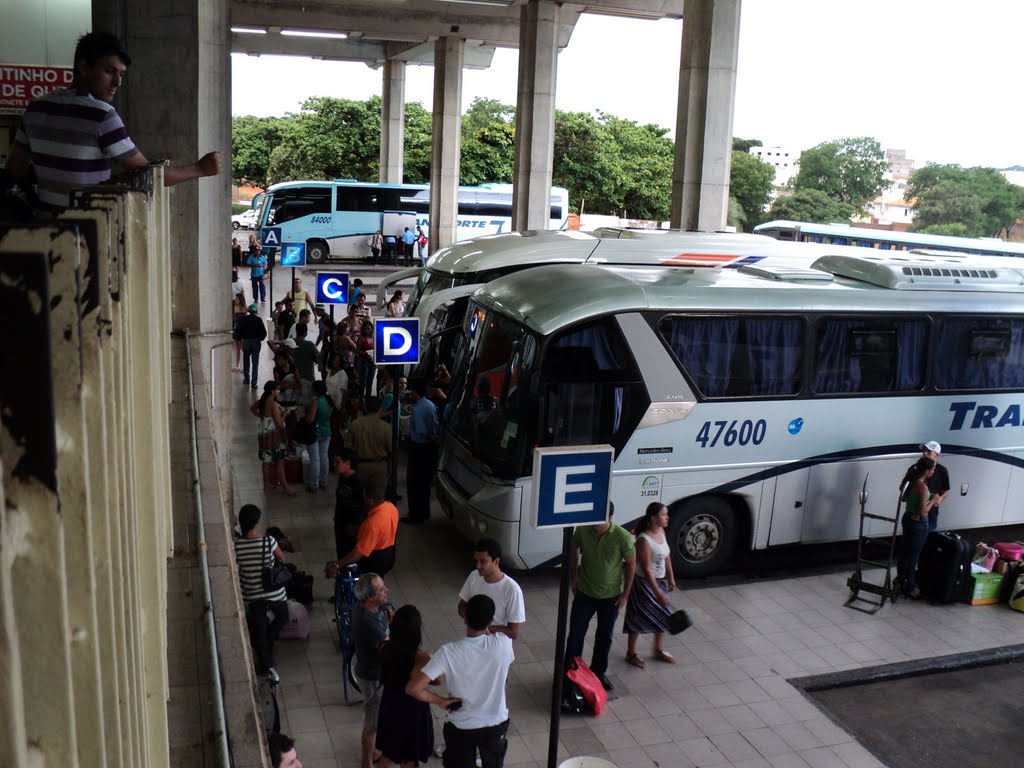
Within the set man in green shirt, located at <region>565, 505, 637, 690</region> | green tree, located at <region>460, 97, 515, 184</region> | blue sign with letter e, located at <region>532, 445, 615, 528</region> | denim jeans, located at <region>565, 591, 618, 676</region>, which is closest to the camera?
blue sign with letter e, located at <region>532, 445, 615, 528</region>

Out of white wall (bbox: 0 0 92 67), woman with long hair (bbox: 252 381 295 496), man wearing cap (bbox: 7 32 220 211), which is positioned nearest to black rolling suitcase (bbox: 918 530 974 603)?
woman with long hair (bbox: 252 381 295 496)

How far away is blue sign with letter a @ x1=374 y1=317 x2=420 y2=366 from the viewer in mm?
12680

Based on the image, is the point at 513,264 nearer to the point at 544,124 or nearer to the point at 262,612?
the point at 262,612

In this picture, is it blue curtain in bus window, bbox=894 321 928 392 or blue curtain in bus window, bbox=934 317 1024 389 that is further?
blue curtain in bus window, bbox=934 317 1024 389

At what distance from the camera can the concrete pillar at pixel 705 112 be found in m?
22.3

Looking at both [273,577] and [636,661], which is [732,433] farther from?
[273,577]

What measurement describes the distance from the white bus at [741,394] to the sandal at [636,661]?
1.74 m

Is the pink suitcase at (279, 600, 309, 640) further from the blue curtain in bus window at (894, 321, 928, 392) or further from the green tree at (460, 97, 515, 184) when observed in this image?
the green tree at (460, 97, 515, 184)

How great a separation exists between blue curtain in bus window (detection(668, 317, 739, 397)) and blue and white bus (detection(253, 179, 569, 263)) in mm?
35823

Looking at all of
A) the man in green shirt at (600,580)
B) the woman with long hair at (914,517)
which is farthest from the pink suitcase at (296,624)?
the woman with long hair at (914,517)

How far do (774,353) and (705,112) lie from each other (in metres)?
11.9

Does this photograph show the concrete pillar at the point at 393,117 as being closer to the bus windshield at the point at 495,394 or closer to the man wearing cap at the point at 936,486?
the bus windshield at the point at 495,394

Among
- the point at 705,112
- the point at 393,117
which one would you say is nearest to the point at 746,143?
the point at 393,117

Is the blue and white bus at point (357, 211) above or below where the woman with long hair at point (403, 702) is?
above
